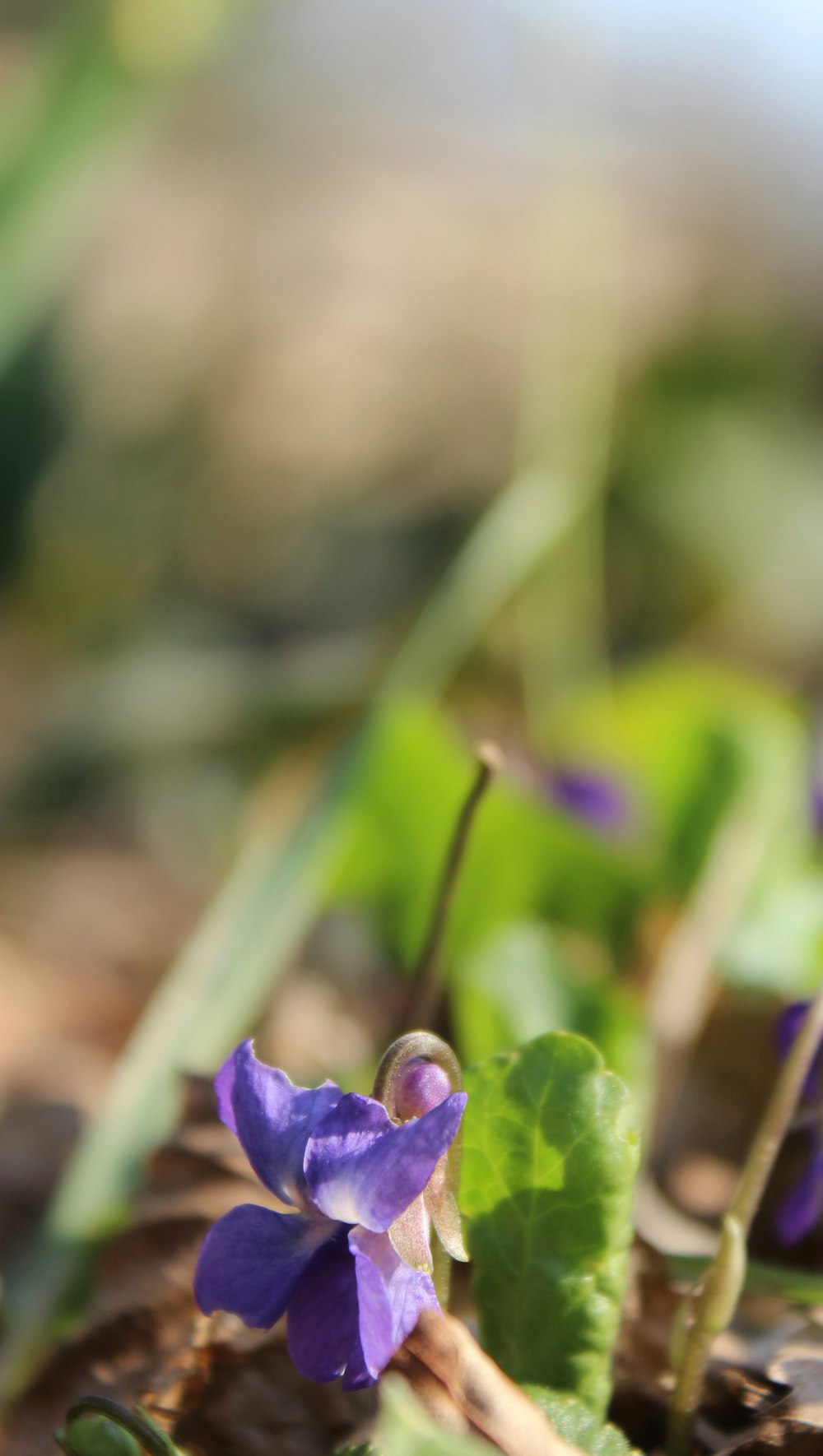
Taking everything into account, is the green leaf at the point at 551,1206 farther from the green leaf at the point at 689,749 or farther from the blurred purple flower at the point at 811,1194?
the green leaf at the point at 689,749

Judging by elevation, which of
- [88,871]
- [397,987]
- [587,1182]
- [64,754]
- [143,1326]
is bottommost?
[88,871]

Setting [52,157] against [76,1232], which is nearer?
[76,1232]

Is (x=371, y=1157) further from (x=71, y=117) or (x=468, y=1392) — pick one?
(x=71, y=117)

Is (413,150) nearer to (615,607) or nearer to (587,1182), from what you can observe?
(615,607)

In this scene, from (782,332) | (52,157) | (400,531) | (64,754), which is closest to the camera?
(52,157)

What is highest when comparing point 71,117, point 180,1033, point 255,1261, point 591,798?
point 71,117

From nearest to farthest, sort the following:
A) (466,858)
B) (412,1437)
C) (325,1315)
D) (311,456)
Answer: (412,1437), (325,1315), (466,858), (311,456)

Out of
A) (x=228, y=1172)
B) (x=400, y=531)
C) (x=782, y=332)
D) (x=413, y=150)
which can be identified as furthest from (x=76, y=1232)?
(x=413, y=150)

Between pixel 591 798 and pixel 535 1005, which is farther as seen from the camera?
pixel 591 798

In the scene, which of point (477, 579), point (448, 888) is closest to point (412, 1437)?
point (448, 888)
